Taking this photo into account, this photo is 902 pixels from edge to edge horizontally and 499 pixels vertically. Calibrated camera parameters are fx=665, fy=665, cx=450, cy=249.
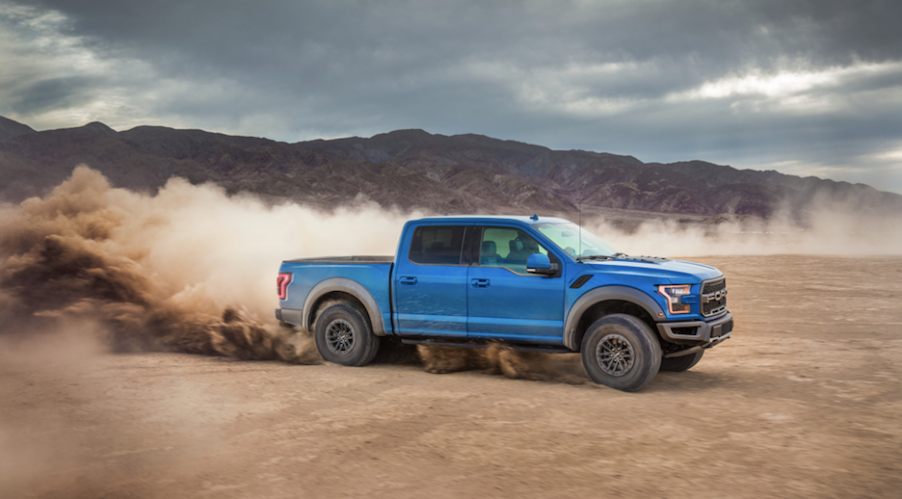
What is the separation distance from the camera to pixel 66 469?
517cm

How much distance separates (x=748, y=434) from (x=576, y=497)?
7.21 ft

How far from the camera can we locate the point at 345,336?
29.3ft

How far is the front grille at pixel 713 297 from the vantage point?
725 cm

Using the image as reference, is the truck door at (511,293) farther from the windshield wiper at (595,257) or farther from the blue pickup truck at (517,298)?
the windshield wiper at (595,257)

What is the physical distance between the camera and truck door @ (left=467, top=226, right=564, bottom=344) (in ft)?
24.8

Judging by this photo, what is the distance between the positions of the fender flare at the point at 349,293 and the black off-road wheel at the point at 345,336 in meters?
0.16

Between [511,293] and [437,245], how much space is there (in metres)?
1.22

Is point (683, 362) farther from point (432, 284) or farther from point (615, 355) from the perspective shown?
point (432, 284)

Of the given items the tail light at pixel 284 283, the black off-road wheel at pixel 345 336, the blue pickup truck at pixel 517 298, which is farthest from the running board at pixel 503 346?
the tail light at pixel 284 283

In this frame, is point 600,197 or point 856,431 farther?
point 600,197

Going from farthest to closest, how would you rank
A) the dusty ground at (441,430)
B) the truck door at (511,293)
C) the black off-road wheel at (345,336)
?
the black off-road wheel at (345,336)
the truck door at (511,293)
the dusty ground at (441,430)

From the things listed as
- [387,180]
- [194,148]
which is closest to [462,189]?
[387,180]

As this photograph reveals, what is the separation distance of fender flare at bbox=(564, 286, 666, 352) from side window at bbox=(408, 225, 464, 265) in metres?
1.59

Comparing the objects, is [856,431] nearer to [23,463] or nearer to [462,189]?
[23,463]
